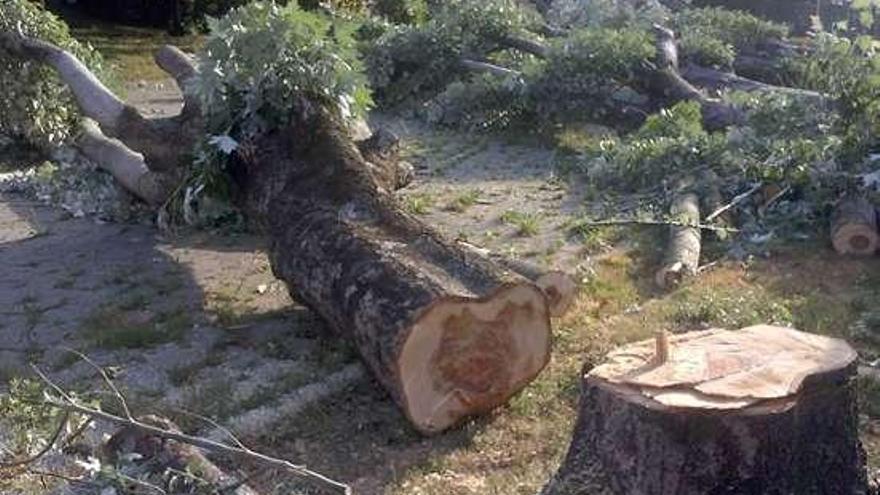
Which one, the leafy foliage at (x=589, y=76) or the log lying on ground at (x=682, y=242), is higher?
the log lying on ground at (x=682, y=242)

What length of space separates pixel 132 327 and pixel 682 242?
113 inches

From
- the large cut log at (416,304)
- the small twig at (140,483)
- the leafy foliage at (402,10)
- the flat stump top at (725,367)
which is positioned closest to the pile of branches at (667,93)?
the leafy foliage at (402,10)

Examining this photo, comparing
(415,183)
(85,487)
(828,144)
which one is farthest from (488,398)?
(415,183)

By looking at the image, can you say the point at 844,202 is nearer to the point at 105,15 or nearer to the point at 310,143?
the point at 310,143

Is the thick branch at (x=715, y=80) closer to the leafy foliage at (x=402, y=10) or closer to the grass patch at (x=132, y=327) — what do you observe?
the leafy foliage at (x=402, y=10)

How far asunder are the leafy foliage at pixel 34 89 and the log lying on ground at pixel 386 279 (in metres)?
3.69

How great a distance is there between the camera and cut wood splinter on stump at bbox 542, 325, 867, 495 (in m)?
3.61

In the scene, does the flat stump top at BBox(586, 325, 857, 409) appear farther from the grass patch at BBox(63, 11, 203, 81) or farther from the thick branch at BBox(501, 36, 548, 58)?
the grass patch at BBox(63, 11, 203, 81)

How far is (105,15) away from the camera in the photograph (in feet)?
59.2

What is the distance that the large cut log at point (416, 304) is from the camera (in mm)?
5086

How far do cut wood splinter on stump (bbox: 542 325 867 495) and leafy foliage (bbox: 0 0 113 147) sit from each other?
23.7 ft

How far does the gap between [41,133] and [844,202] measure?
5.85 m

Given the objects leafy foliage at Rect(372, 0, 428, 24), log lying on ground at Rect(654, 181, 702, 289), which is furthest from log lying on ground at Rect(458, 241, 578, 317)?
leafy foliage at Rect(372, 0, 428, 24)

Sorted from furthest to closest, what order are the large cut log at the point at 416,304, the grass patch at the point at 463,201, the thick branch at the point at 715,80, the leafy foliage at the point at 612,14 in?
1. the leafy foliage at the point at 612,14
2. the thick branch at the point at 715,80
3. the grass patch at the point at 463,201
4. the large cut log at the point at 416,304
